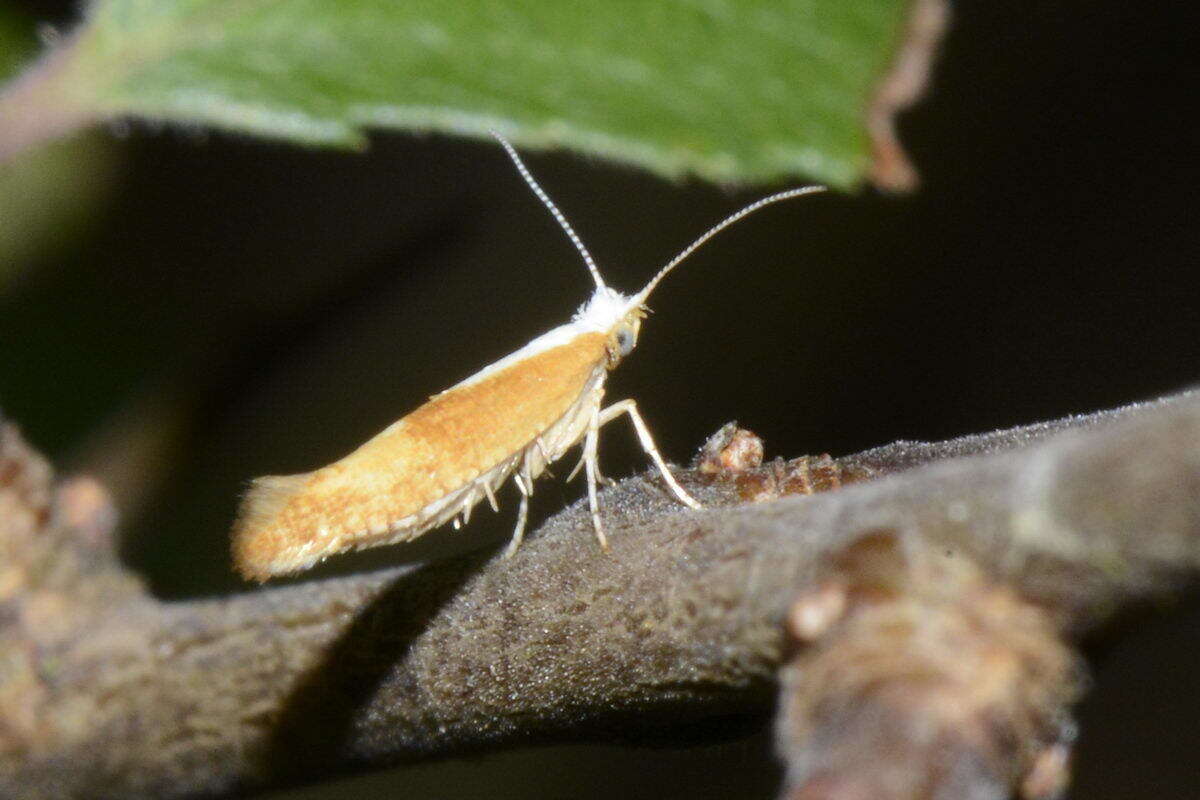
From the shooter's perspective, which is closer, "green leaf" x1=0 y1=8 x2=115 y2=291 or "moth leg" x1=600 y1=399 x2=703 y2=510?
"moth leg" x1=600 y1=399 x2=703 y2=510

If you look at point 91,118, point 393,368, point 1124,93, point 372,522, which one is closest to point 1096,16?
point 1124,93

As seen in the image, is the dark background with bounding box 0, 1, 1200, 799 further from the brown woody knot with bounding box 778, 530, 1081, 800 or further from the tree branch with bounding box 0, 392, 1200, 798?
the brown woody knot with bounding box 778, 530, 1081, 800

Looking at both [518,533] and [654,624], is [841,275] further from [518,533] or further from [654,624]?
[654,624]

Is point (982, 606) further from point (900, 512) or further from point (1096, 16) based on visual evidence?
point (1096, 16)

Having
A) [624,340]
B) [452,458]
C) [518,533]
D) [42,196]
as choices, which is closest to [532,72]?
[518,533]

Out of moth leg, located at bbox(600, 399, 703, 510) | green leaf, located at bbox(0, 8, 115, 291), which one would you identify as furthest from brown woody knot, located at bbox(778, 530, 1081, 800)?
green leaf, located at bbox(0, 8, 115, 291)

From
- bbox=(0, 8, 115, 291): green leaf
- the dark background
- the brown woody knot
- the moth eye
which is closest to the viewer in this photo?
the brown woody knot

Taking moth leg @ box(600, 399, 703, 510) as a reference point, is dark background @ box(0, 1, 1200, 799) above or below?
below
